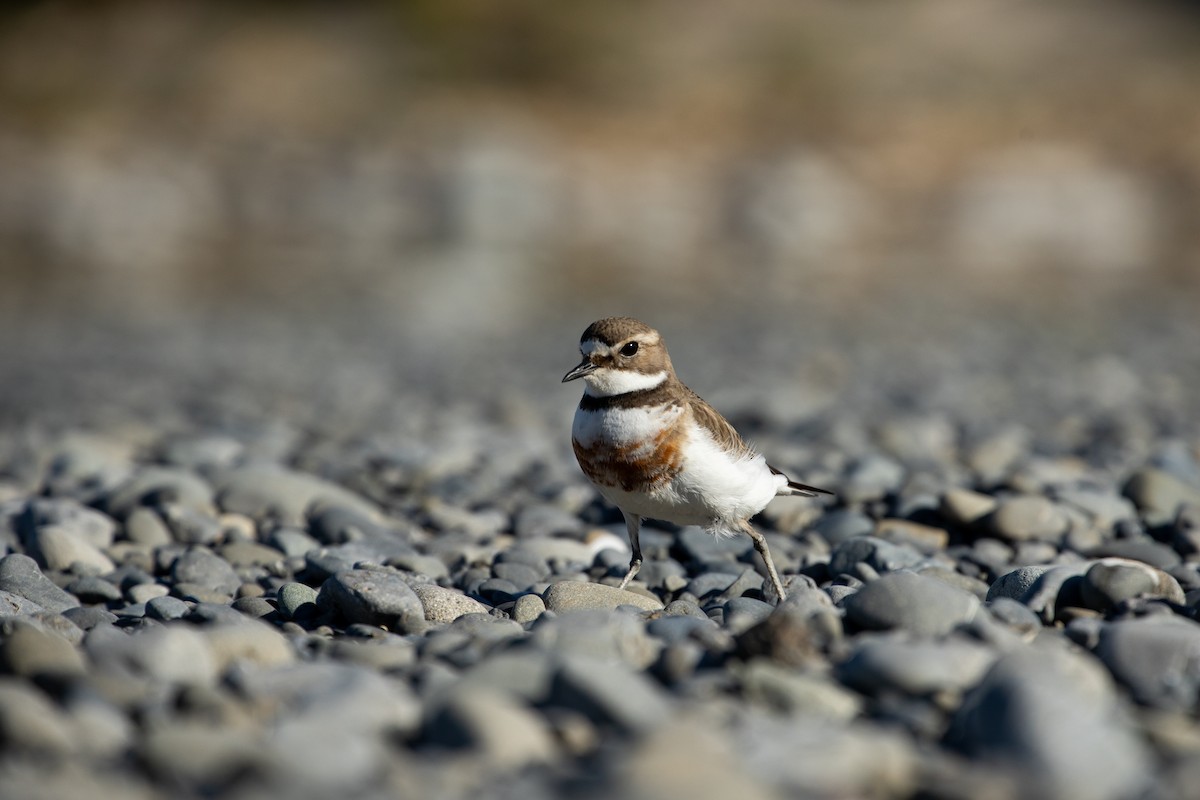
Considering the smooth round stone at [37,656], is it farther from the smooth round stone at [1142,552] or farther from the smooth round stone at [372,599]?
the smooth round stone at [1142,552]

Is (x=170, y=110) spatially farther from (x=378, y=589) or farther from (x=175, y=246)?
(x=378, y=589)

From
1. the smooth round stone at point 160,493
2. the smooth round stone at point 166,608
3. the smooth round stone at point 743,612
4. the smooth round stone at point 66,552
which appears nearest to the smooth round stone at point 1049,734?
the smooth round stone at point 743,612

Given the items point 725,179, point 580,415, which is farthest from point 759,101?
point 580,415

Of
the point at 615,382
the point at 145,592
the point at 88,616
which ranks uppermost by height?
the point at 615,382

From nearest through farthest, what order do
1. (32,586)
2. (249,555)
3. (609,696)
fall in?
(609,696)
(32,586)
(249,555)

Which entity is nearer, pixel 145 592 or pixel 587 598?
pixel 587 598

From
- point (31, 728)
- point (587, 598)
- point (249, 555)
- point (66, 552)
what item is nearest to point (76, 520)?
point (66, 552)

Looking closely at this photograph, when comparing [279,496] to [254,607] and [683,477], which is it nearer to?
[254,607]

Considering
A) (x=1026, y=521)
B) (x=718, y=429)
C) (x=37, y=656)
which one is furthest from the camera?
(x=1026, y=521)
